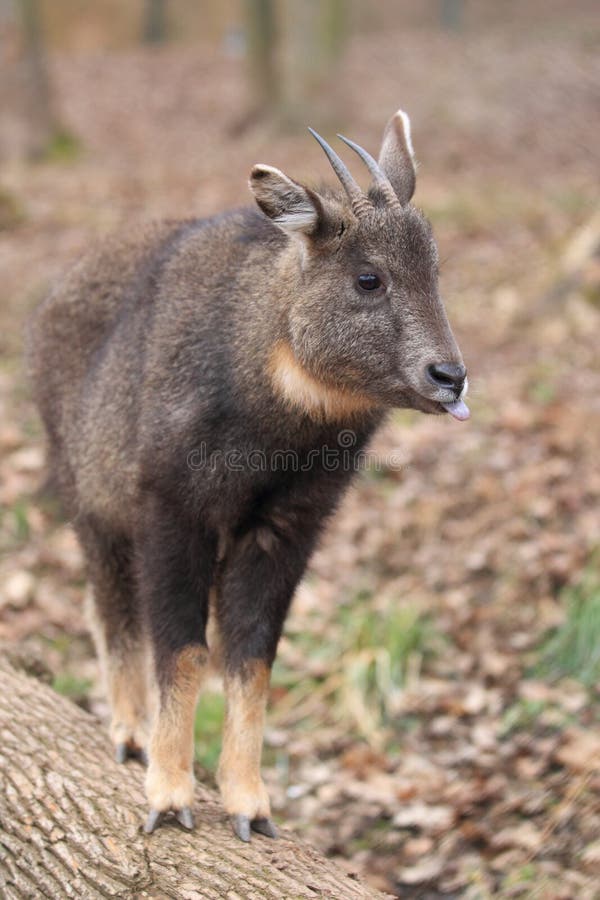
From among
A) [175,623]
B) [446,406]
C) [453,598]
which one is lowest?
[453,598]

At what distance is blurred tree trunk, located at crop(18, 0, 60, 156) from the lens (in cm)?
2014

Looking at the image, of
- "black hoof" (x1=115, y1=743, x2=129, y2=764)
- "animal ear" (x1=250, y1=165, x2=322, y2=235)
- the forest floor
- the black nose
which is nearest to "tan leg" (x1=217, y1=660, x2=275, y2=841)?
"black hoof" (x1=115, y1=743, x2=129, y2=764)

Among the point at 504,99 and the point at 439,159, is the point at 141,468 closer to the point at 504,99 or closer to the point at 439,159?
the point at 439,159

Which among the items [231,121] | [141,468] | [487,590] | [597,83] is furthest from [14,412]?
[597,83]

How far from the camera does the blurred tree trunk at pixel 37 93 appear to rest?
66.1ft

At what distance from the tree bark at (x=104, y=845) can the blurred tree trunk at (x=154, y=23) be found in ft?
113

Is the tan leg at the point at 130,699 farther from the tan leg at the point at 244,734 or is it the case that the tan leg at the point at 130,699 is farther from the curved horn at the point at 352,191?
the curved horn at the point at 352,191

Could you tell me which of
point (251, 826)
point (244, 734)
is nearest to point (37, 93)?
point (244, 734)

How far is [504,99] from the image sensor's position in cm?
2219

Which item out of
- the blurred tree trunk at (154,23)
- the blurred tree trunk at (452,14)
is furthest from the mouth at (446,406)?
the blurred tree trunk at (154,23)

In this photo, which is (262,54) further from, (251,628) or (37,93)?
(251,628)

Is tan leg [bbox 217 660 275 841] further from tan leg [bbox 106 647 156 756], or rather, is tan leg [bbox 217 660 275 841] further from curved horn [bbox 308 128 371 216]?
curved horn [bbox 308 128 371 216]

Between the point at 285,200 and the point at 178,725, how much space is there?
2.40 metres

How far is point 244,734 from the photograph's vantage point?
4941 mm
